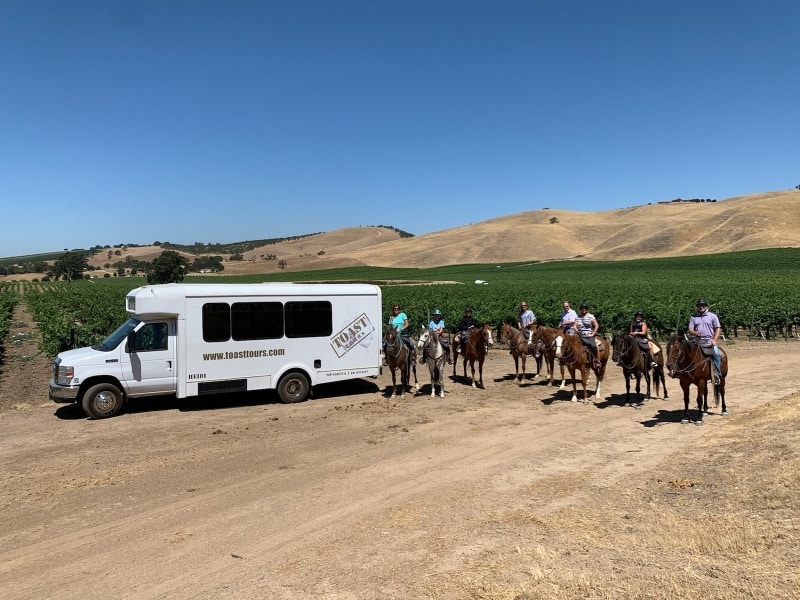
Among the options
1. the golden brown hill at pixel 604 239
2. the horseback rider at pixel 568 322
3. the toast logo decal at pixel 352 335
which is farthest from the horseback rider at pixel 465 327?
the golden brown hill at pixel 604 239

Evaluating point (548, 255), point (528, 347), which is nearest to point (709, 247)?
point (548, 255)

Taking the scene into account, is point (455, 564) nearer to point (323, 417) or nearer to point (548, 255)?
point (323, 417)

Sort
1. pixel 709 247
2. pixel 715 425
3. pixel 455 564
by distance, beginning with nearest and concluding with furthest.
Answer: pixel 455 564
pixel 715 425
pixel 709 247

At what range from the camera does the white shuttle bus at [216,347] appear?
12.0 metres

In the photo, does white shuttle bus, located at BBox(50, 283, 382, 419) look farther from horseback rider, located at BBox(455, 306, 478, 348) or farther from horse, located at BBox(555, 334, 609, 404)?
horse, located at BBox(555, 334, 609, 404)

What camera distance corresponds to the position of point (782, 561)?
5121mm

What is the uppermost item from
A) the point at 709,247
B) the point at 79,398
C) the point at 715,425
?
the point at 709,247

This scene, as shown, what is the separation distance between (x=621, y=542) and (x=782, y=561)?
146cm

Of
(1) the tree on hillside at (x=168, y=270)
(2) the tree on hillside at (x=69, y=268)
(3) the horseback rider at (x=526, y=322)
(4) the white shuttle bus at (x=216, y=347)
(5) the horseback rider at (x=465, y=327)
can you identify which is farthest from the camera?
(2) the tree on hillside at (x=69, y=268)

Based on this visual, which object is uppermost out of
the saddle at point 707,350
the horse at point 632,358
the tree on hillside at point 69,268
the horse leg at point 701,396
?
the tree on hillside at point 69,268

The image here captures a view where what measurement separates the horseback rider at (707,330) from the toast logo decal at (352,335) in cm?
799

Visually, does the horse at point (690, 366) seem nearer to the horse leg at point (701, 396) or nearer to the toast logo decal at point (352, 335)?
the horse leg at point (701, 396)

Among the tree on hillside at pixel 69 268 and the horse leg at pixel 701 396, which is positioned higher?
the tree on hillside at pixel 69 268

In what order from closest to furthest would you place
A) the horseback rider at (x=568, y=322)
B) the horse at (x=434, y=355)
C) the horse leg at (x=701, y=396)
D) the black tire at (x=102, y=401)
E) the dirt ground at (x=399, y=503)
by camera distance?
1. the dirt ground at (x=399, y=503)
2. the horse leg at (x=701, y=396)
3. the black tire at (x=102, y=401)
4. the horseback rider at (x=568, y=322)
5. the horse at (x=434, y=355)
